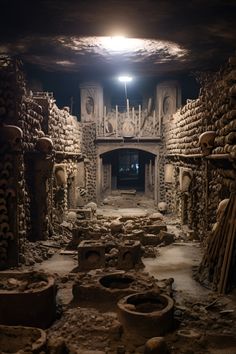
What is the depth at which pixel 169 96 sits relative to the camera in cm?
2100

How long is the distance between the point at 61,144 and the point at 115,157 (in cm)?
1003

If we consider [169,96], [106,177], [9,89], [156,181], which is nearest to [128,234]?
[9,89]

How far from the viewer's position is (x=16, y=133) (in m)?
8.81

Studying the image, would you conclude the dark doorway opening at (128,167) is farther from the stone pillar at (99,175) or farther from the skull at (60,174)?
the skull at (60,174)

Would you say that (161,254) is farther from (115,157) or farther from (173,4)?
(115,157)

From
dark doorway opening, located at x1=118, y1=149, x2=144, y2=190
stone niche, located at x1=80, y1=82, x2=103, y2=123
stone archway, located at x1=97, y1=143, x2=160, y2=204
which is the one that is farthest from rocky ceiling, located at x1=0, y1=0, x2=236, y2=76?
dark doorway opening, located at x1=118, y1=149, x2=144, y2=190

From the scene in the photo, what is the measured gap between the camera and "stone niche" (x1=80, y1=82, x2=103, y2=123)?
21.2 metres

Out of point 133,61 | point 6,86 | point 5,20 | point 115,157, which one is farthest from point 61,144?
point 115,157

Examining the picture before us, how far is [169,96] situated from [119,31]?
1251 cm

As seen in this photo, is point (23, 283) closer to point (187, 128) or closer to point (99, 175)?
point (187, 128)

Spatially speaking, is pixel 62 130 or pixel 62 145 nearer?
pixel 62 145

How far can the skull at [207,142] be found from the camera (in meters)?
9.99

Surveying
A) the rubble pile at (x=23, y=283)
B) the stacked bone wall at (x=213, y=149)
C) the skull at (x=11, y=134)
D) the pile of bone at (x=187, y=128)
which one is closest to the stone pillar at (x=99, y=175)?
the pile of bone at (x=187, y=128)

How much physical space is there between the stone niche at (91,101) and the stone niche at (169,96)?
318cm
